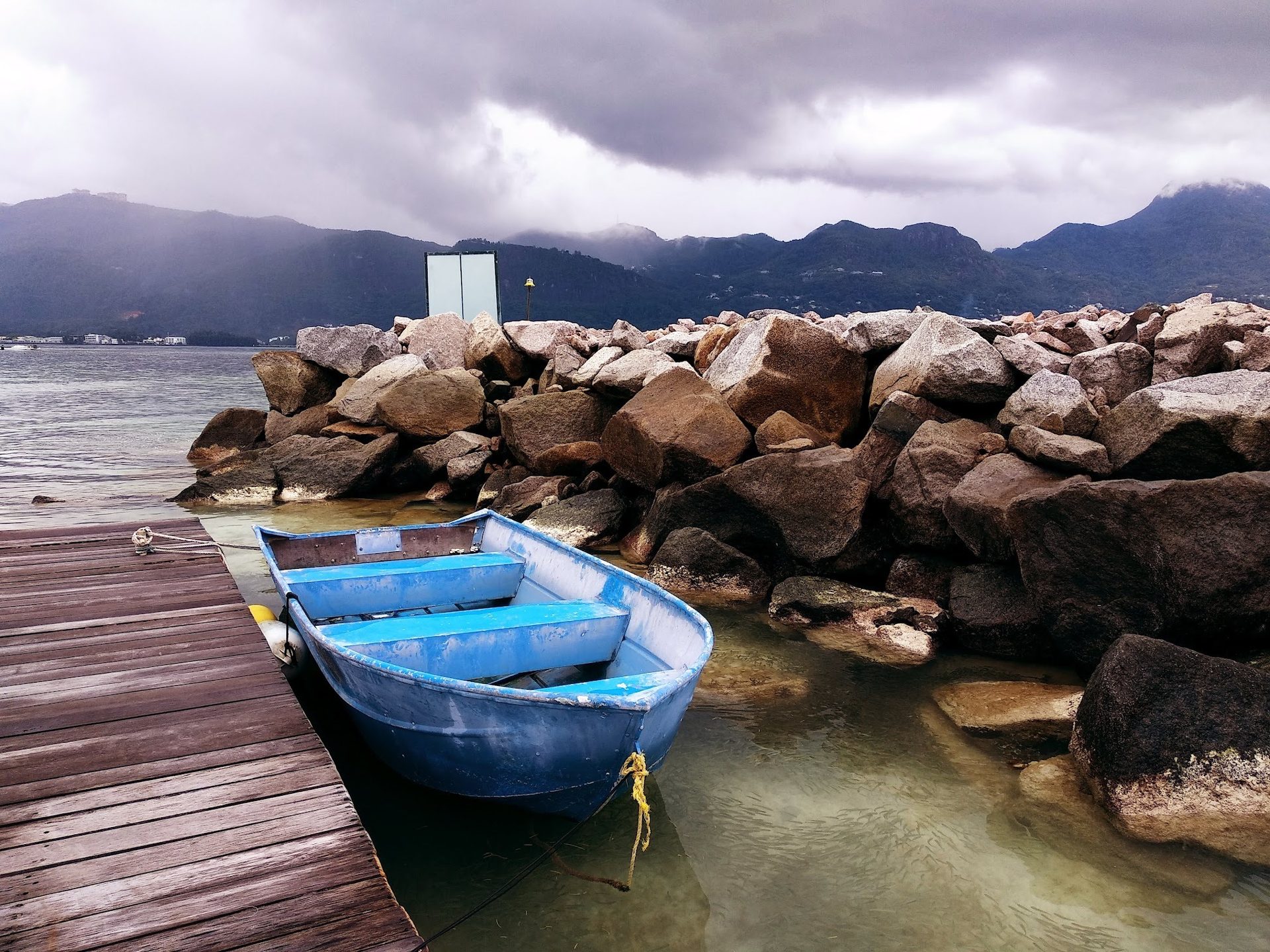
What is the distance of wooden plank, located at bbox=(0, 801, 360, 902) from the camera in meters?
2.74

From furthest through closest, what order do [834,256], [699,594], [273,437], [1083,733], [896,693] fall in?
1. [834,256]
2. [273,437]
3. [699,594]
4. [896,693]
5. [1083,733]

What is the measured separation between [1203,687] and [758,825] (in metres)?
2.77

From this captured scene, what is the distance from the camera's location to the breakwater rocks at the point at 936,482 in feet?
19.1

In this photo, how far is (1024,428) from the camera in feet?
25.2

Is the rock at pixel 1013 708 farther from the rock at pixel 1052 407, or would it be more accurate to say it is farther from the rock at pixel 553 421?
the rock at pixel 553 421

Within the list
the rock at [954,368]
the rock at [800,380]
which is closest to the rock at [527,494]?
the rock at [800,380]

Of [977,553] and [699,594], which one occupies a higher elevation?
[977,553]

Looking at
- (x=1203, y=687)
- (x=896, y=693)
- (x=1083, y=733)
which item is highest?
(x=1203, y=687)

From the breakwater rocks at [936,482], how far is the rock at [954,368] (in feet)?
0.10

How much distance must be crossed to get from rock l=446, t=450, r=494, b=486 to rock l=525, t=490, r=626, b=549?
2.94 m

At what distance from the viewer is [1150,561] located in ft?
19.7

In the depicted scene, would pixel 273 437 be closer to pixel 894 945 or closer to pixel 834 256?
pixel 894 945

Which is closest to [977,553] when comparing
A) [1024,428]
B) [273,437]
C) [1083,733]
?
[1024,428]

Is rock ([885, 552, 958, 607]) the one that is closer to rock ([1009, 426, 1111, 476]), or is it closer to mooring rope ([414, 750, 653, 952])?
rock ([1009, 426, 1111, 476])
